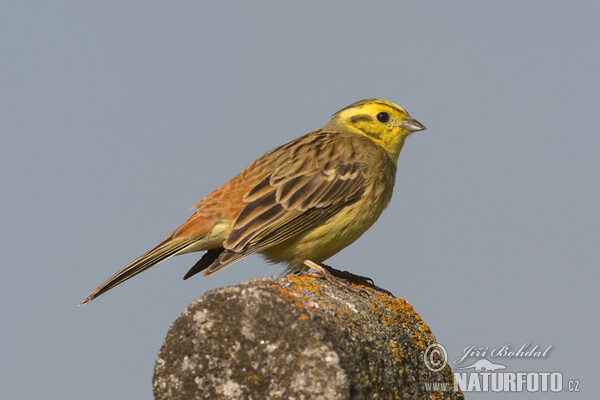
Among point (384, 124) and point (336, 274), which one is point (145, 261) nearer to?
point (336, 274)

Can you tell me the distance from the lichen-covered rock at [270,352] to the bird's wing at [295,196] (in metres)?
2.15

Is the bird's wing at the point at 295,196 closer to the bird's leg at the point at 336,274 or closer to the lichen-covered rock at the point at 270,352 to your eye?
the bird's leg at the point at 336,274

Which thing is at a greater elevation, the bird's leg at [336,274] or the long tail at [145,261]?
the long tail at [145,261]

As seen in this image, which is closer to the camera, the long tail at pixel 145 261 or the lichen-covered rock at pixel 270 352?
the lichen-covered rock at pixel 270 352

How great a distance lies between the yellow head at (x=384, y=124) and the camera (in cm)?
903

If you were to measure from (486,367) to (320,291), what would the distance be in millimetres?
1542

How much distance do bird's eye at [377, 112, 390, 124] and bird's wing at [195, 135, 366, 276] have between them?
2.80ft

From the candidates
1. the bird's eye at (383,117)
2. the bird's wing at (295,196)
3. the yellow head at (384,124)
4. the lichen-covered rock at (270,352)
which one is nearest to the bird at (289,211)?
the bird's wing at (295,196)

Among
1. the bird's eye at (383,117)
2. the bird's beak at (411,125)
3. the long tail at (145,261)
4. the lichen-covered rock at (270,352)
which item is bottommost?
the lichen-covered rock at (270,352)

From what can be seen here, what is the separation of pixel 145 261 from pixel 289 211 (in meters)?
1.42

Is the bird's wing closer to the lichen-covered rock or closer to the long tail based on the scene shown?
the long tail

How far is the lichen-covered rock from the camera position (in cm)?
468

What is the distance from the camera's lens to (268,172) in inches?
318

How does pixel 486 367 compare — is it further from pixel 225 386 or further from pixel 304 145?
pixel 304 145
